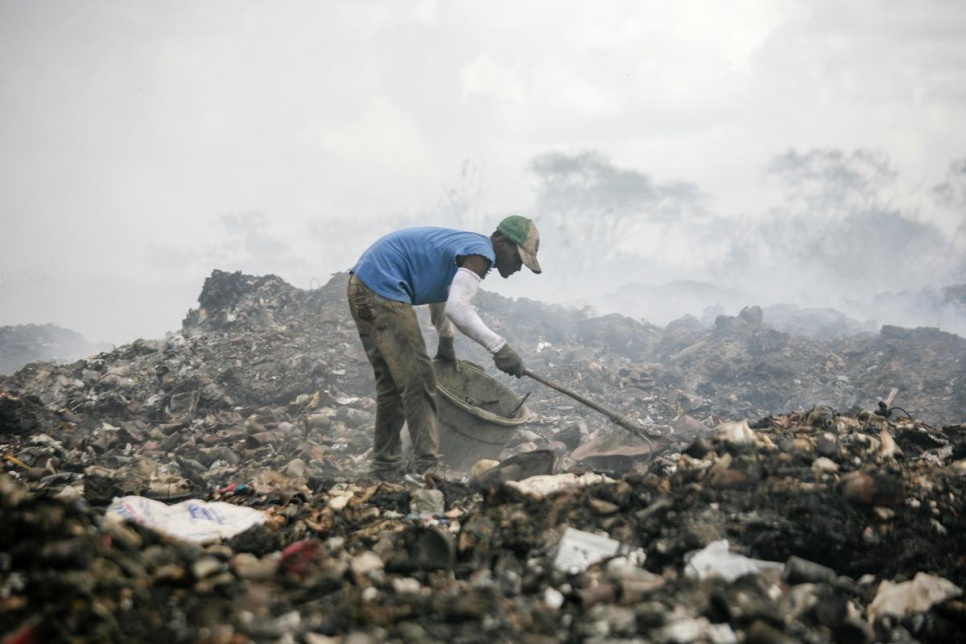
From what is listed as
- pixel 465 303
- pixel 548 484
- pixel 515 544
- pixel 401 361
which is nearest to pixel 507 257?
pixel 465 303

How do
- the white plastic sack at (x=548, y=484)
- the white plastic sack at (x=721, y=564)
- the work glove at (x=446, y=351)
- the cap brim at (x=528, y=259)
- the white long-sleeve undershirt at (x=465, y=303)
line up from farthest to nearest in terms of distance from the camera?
the work glove at (x=446, y=351) → the cap brim at (x=528, y=259) → the white long-sleeve undershirt at (x=465, y=303) → the white plastic sack at (x=548, y=484) → the white plastic sack at (x=721, y=564)

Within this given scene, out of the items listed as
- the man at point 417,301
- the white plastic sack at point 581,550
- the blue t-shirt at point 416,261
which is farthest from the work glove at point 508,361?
the white plastic sack at point 581,550

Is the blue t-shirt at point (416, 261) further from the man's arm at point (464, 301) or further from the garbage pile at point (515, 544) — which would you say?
the garbage pile at point (515, 544)

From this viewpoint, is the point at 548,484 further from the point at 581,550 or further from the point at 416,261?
the point at 416,261

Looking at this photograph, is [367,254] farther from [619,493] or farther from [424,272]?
[619,493]

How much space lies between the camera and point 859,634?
66.4 inches

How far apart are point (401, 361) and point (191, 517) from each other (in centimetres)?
139

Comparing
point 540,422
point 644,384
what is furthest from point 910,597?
point 644,384

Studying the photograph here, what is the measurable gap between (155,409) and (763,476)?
23.0 feet

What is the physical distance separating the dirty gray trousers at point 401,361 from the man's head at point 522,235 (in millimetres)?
786

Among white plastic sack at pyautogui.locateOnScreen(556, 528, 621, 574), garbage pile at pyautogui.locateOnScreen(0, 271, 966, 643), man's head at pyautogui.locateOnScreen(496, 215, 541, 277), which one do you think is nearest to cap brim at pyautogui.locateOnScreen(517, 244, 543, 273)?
man's head at pyautogui.locateOnScreen(496, 215, 541, 277)

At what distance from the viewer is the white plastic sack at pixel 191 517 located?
2.25m

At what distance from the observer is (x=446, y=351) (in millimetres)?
4293

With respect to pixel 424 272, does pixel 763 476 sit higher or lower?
lower
